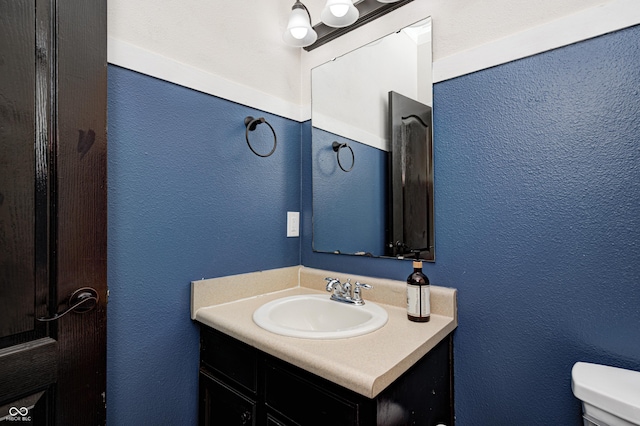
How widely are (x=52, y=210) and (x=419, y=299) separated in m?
1.14

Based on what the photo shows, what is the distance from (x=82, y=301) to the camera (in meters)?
0.88

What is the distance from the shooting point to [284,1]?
157cm

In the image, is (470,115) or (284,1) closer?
(470,115)

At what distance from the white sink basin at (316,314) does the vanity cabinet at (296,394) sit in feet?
0.51

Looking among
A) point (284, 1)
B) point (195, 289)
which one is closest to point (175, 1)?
point (284, 1)

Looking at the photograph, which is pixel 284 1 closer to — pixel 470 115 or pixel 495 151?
pixel 470 115

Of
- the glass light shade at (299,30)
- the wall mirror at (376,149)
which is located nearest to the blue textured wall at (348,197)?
the wall mirror at (376,149)

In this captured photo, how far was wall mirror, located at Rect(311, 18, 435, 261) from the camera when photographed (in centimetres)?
125

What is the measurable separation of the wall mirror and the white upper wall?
0.29ft

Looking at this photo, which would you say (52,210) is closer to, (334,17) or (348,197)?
(348,197)

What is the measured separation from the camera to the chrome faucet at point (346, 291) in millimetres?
1276

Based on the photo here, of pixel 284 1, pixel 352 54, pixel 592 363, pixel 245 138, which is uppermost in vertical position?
pixel 284 1

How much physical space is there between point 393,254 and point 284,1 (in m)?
1.36

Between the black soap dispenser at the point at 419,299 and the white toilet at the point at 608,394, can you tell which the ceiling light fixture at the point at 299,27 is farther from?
the white toilet at the point at 608,394
